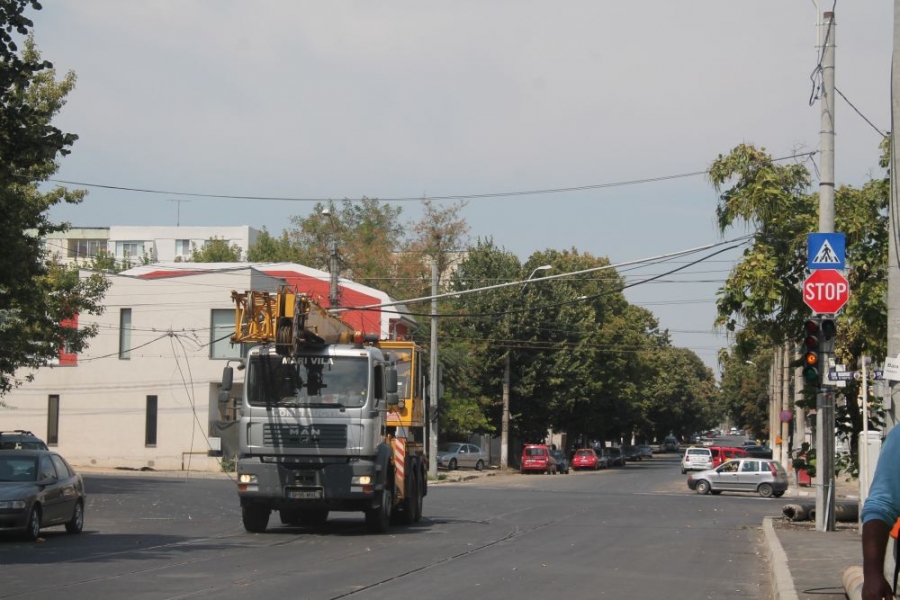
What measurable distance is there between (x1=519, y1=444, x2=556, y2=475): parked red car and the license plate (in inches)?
1683

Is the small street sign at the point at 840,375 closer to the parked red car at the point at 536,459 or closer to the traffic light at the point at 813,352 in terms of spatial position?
the traffic light at the point at 813,352

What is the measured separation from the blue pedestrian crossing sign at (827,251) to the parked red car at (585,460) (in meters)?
53.5

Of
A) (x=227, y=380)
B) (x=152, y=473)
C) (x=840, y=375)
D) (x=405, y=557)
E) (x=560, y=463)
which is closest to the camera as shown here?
(x=405, y=557)

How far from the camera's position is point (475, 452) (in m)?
61.3

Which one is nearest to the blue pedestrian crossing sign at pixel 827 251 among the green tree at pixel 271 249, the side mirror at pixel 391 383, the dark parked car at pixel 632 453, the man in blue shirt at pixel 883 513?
the side mirror at pixel 391 383

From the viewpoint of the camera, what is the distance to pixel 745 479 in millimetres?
41562

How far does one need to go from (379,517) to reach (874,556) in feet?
46.0

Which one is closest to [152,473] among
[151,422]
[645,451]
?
[151,422]

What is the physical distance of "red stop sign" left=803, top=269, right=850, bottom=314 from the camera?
17891 mm

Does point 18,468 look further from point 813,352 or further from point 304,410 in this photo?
point 813,352

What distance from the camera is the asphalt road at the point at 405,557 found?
39.6 ft

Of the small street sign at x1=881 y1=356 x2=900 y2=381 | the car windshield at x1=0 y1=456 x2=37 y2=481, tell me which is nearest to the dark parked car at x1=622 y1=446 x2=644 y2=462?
the car windshield at x1=0 y1=456 x2=37 y2=481

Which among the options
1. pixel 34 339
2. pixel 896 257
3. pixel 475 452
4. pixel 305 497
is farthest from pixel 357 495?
pixel 475 452

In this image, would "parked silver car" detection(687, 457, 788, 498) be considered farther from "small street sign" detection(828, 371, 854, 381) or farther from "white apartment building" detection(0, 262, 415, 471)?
"small street sign" detection(828, 371, 854, 381)
